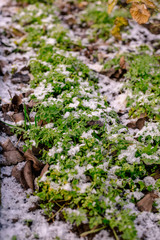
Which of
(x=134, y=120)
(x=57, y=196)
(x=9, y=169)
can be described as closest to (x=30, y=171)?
(x=9, y=169)

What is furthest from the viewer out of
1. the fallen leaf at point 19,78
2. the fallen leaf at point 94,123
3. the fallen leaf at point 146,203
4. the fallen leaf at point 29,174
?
the fallen leaf at point 19,78

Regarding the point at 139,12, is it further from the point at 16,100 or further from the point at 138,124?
the point at 16,100

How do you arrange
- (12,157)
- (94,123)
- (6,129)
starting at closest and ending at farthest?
1. (12,157)
2. (94,123)
3. (6,129)

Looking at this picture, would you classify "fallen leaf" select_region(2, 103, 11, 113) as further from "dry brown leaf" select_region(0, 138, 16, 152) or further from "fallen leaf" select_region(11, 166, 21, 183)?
"fallen leaf" select_region(11, 166, 21, 183)

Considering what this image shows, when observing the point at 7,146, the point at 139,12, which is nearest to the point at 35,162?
the point at 7,146

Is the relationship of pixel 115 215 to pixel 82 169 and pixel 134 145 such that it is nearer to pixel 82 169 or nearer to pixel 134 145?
pixel 82 169

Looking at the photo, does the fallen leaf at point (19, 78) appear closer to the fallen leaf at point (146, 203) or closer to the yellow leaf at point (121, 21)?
the yellow leaf at point (121, 21)

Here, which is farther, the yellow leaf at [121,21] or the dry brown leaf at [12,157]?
the yellow leaf at [121,21]

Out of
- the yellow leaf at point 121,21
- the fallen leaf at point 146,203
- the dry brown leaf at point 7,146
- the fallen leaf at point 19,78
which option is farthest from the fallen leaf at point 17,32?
the fallen leaf at point 146,203

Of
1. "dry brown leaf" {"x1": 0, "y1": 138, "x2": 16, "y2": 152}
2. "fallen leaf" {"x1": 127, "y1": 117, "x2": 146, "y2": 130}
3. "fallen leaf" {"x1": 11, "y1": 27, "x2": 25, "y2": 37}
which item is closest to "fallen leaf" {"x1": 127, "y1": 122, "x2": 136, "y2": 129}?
"fallen leaf" {"x1": 127, "y1": 117, "x2": 146, "y2": 130}
